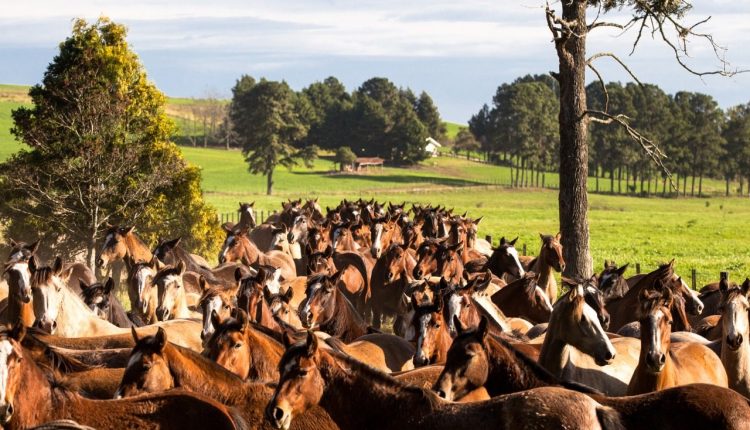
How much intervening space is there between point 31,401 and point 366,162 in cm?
9940

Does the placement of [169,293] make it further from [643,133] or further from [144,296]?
[643,133]

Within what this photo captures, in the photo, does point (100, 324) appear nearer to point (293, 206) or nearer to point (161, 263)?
point (161, 263)

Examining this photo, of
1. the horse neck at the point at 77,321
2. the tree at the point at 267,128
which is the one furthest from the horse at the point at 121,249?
the tree at the point at 267,128

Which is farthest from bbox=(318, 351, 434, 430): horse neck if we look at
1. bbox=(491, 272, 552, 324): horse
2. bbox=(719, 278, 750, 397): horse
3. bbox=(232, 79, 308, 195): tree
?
bbox=(232, 79, 308, 195): tree

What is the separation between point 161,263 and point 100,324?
3892mm

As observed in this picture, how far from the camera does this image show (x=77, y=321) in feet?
38.4

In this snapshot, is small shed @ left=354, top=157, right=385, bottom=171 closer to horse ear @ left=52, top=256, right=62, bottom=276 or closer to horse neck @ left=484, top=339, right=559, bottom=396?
horse ear @ left=52, top=256, right=62, bottom=276

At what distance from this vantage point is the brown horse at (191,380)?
689 centimetres

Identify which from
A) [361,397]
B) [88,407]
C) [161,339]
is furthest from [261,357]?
[361,397]

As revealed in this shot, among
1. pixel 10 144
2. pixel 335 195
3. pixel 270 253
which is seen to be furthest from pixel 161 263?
pixel 10 144

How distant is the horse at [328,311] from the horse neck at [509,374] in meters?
5.45

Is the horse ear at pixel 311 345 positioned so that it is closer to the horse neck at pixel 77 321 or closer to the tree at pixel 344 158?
the horse neck at pixel 77 321

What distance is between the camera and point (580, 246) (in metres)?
18.2

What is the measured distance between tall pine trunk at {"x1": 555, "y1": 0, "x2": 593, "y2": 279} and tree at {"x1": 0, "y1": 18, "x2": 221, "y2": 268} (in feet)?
34.4
